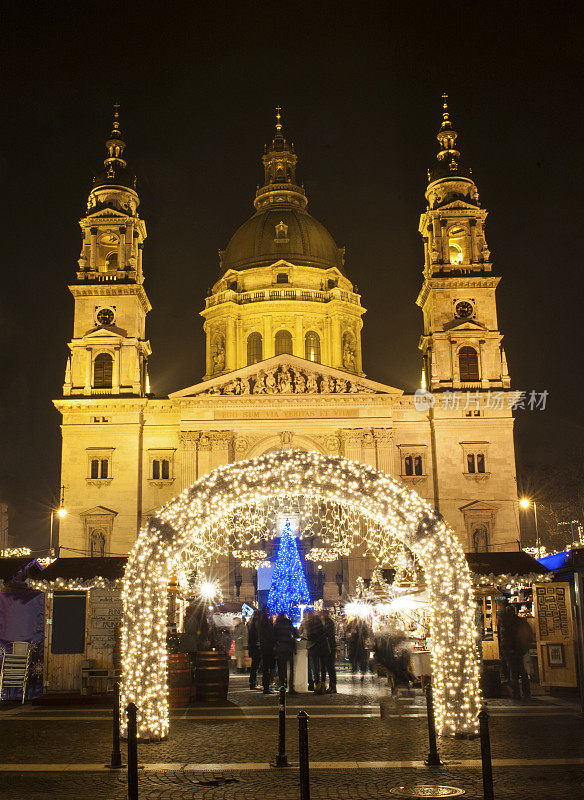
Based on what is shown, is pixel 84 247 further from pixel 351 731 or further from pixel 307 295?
pixel 351 731

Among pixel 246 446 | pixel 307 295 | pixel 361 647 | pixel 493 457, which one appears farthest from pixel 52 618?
pixel 307 295

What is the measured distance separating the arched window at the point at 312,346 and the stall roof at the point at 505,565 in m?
41.0

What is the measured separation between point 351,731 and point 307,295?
54183 millimetres

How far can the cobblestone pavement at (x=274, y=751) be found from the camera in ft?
37.3

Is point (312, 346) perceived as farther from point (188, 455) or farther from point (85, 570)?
point (85, 570)

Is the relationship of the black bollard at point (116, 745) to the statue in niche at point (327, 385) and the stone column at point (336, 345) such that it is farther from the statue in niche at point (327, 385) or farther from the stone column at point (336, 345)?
the stone column at point (336, 345)

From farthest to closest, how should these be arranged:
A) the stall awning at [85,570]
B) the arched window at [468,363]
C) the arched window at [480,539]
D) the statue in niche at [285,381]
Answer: the arched window at [468,363] < the statue in niche at [285,381] < the arched window at [480,539] < the stall awning at [85,570]

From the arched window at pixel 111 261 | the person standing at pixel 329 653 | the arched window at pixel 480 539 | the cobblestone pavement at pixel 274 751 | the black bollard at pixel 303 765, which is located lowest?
the cobblestone pavement at pixel 274 751

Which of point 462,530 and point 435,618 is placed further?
point 462,530

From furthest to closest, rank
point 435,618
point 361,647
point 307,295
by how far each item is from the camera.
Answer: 1. point 307,295
2. point 361,647
3. point 435,618

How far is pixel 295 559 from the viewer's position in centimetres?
3597

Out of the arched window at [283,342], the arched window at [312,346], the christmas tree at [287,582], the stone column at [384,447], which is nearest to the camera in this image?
the christmas tree at [287,582]

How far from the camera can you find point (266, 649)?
23281 millimetres

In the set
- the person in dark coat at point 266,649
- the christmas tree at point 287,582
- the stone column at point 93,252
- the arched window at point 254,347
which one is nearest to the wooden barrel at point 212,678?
the person in dark coat at point 266,649
